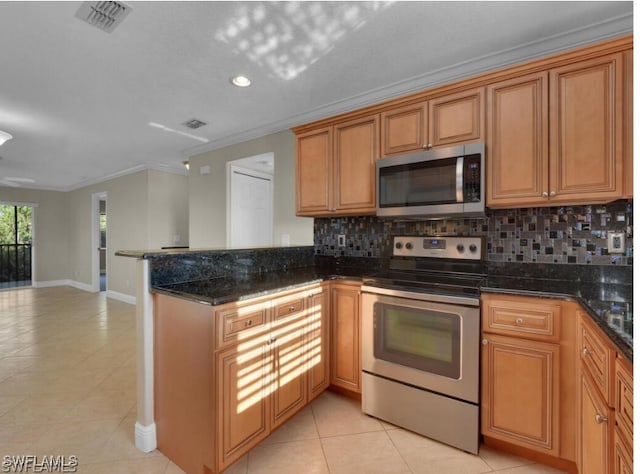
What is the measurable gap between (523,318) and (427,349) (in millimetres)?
533

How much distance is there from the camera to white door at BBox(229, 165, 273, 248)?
3912mm

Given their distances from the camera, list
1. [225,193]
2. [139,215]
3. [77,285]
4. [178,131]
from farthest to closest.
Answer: [77,285] < [139,215] < [225,193] < [178,131]

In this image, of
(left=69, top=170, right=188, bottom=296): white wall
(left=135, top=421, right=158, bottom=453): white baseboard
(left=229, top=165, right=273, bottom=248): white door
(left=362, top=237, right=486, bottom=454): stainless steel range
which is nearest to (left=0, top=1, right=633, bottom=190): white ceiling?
(left=229, top=165, right=273, bottom=248): white door

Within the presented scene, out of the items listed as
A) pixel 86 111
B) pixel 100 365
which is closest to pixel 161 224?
pixel 86 111

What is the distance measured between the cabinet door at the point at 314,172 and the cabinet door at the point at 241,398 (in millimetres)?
1352

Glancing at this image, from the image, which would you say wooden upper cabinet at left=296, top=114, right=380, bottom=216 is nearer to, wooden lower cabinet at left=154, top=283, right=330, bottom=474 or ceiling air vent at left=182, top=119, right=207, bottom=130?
wooden lower cabinet at left=154, top=283, right=330, bottom=474

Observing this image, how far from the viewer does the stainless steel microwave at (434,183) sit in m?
1.96

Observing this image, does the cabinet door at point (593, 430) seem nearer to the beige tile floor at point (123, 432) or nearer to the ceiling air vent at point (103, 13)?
the beige tile floor at point (123, 432)

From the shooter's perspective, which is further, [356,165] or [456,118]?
[356,165]

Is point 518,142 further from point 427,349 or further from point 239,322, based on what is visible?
point 239,322

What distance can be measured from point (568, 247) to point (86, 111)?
4.21 metres

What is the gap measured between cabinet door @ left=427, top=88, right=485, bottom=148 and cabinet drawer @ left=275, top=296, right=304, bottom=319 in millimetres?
1377

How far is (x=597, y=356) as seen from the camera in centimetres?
117

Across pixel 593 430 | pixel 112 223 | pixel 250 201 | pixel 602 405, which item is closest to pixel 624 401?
pixel 602 405
